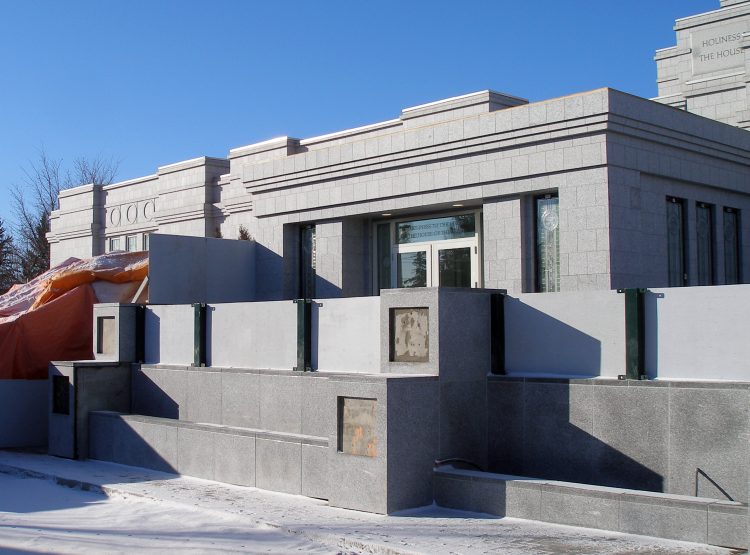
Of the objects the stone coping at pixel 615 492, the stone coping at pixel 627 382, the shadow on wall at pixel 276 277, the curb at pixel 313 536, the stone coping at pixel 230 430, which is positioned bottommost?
the curb at pixel 313 536

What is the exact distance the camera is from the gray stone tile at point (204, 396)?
14866mm

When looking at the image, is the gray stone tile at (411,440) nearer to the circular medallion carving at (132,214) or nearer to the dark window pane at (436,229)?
the dark window pane at (436,229)

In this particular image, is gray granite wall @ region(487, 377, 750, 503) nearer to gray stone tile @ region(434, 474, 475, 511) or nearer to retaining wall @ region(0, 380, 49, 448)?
gray stone tile @ region(434, 474, 475, 511)

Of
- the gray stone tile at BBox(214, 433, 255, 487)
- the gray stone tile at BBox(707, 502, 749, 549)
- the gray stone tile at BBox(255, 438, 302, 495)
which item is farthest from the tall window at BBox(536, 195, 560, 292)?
the gray stone tile at BBox(707, 502, 749, 549)

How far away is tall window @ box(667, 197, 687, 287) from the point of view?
1596cm

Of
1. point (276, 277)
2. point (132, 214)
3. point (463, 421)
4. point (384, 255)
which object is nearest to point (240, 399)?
point (463, 421)

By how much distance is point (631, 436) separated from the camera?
10.0 metres

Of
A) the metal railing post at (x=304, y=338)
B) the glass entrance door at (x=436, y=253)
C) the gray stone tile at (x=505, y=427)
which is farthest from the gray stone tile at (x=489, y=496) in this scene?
the glass entrance door at (x=436, y=253)

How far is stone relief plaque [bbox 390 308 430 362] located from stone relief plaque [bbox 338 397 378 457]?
0.92 meters

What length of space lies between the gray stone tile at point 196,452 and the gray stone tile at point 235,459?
0.45 ft

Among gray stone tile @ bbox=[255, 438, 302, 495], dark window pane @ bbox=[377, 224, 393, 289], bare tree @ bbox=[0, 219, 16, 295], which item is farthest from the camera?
bare tree @ bbox=[0, 219, 16, 295]

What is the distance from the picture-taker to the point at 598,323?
10.7 metres

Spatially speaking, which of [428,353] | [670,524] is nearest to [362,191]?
[428,353]

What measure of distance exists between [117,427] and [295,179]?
274 inches
